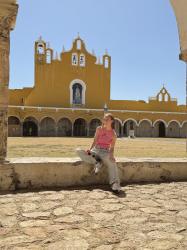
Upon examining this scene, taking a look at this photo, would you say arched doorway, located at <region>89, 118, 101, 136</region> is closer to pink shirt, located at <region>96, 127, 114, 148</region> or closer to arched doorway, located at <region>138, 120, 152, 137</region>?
arched doorway, located at <region>138, 120, 152, 137</region>

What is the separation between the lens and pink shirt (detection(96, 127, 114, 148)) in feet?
15.1

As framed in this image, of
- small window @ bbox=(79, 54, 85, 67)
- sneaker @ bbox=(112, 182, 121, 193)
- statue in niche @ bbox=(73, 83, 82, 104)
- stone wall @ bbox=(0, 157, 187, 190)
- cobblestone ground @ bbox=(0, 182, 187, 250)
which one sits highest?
small window @ bbox=(79, 54, 85, 67)

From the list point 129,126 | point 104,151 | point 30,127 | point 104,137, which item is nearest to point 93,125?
point 129,126

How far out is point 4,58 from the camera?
171 inches

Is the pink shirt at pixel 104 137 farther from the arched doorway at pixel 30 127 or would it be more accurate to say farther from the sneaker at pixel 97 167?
the arched doorway at pixel 30 127

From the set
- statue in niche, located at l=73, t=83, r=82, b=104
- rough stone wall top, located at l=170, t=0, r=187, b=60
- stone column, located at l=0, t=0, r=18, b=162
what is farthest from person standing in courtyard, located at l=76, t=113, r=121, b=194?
statue in niche, located at l=73, t=83, r=82, b=104

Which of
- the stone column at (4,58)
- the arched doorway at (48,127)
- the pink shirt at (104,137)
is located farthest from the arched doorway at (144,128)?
the stone column at (4,58)

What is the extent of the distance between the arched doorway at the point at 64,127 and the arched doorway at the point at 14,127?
436 cm

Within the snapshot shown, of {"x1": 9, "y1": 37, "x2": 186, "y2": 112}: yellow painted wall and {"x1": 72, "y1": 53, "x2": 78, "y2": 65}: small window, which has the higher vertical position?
{"x1": 72, "y1": 53, "x2": 78, "y2": 65}: small window

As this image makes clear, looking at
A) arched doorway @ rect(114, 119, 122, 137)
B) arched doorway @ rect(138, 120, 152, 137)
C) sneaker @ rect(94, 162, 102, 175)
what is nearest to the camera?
sneaker @ rect(94, 162, 102, 175)

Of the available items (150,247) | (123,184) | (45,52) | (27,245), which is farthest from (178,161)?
(45,52)

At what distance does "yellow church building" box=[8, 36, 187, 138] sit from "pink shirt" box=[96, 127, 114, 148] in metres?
28.6

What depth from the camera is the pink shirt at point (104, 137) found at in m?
4.59

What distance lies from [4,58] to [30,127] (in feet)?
99.7
